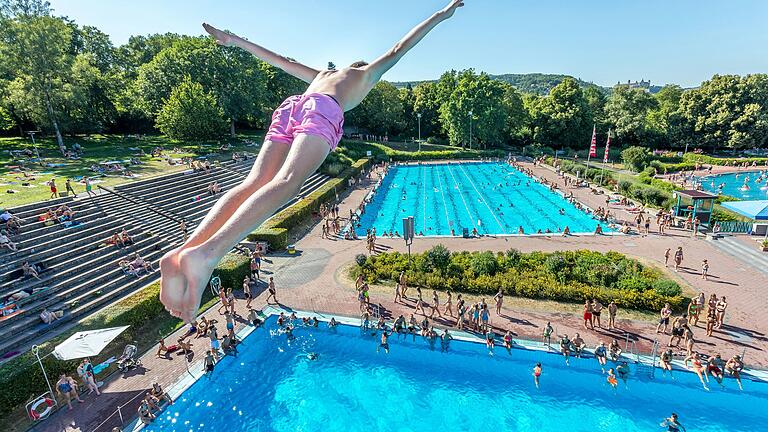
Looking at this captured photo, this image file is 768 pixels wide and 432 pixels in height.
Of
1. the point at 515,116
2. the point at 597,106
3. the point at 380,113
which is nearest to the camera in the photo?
the point at 515,116

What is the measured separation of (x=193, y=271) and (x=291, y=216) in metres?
24.4

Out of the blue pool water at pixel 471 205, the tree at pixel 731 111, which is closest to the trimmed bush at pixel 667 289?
the blue pool water at pixel 471 205

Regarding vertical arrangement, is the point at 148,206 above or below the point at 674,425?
above

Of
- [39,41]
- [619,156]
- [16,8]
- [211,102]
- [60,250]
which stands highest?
[16,8]

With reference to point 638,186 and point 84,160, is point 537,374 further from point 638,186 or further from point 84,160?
point 84,160

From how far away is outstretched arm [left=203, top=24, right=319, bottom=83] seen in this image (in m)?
5.05

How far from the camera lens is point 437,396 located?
39.7ft

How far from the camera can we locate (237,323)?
15.7 m

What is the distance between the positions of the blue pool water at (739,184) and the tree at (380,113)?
46925 mm

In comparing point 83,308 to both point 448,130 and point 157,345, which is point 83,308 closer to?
point 157,345

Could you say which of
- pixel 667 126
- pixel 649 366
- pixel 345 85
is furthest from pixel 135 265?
pixel 667 126

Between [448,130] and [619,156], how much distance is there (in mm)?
26555

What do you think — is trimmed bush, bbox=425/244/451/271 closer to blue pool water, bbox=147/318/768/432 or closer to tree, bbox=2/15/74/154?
blue pool water, bbox=147/318/768/432

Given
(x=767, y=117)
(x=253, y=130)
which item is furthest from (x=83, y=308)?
(x=767, y=117)
